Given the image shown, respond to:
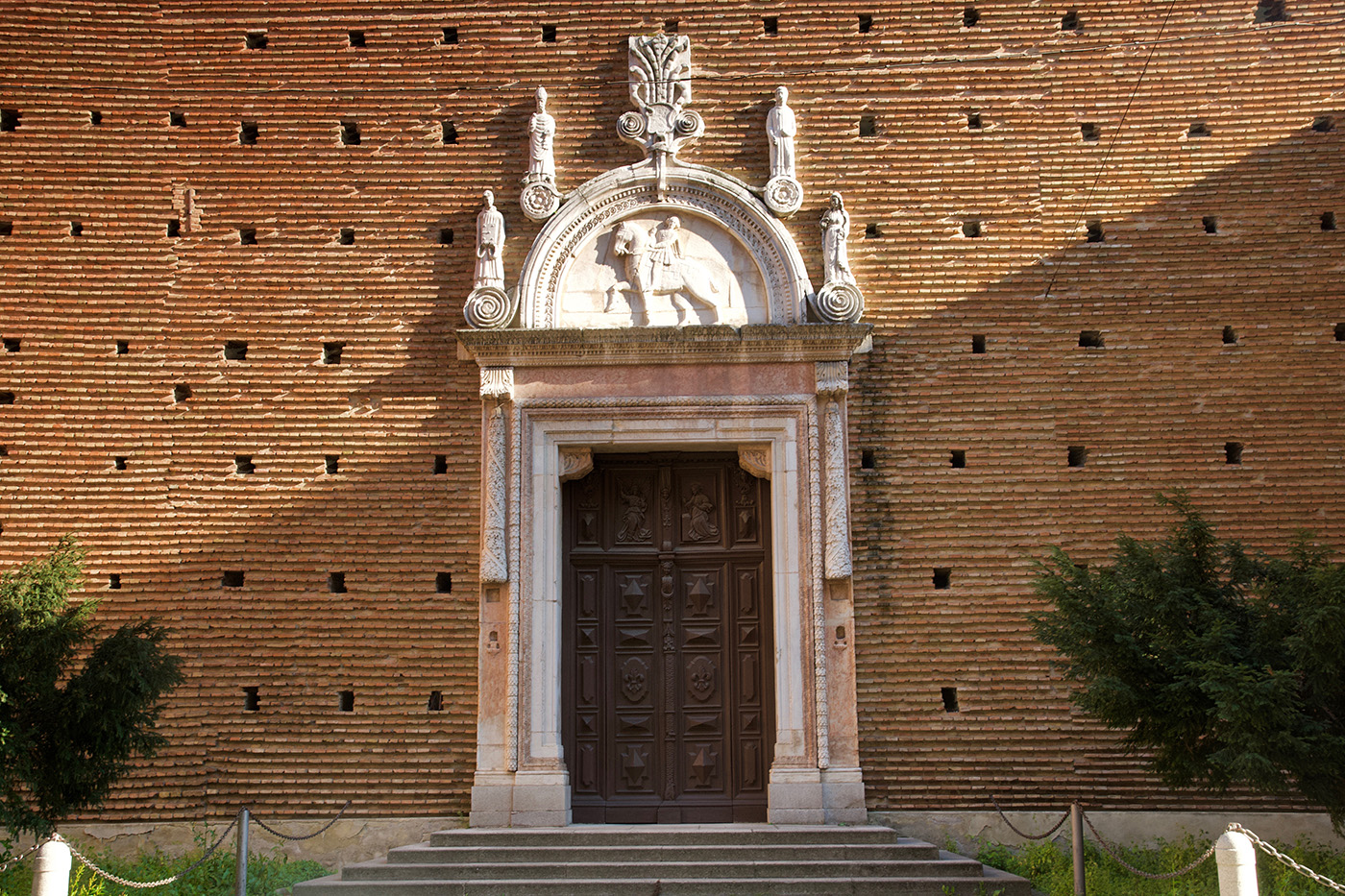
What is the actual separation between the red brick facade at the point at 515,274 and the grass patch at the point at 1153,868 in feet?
1.65

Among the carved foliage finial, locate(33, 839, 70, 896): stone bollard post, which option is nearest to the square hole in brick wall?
the carved foliage finial

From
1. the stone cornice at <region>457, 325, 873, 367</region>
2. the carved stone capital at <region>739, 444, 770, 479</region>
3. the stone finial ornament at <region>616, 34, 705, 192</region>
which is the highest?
the stone finial ornament at <region>616, 34, 705, 192</region>

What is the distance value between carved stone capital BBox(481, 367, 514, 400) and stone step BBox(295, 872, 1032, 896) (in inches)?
155

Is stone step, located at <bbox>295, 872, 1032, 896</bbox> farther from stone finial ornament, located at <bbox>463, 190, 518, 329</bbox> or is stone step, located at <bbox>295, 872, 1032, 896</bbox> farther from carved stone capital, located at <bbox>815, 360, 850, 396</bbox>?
stone finial ornament, located at <bbox>463, 190, 518, 329</bbox>

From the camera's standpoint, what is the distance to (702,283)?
10516 millimetres

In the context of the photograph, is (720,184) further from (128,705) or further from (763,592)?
(128,705)

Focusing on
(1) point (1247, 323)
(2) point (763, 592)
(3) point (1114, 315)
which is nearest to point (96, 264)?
(2) point (763, 592)

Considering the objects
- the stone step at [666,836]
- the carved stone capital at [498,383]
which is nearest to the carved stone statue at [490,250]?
the carved stone capital at [498,383]

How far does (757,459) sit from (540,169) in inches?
125

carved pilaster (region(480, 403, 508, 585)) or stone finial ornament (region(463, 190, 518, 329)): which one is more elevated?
stone finial ornament (region(463, 190, 518, 329))

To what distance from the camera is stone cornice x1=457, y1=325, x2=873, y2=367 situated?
33.2 ft

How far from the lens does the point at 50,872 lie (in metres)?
6.42

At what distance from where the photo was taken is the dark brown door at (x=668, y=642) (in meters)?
10.0

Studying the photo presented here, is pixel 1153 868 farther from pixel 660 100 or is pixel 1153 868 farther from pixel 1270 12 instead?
pixel 1270 12
